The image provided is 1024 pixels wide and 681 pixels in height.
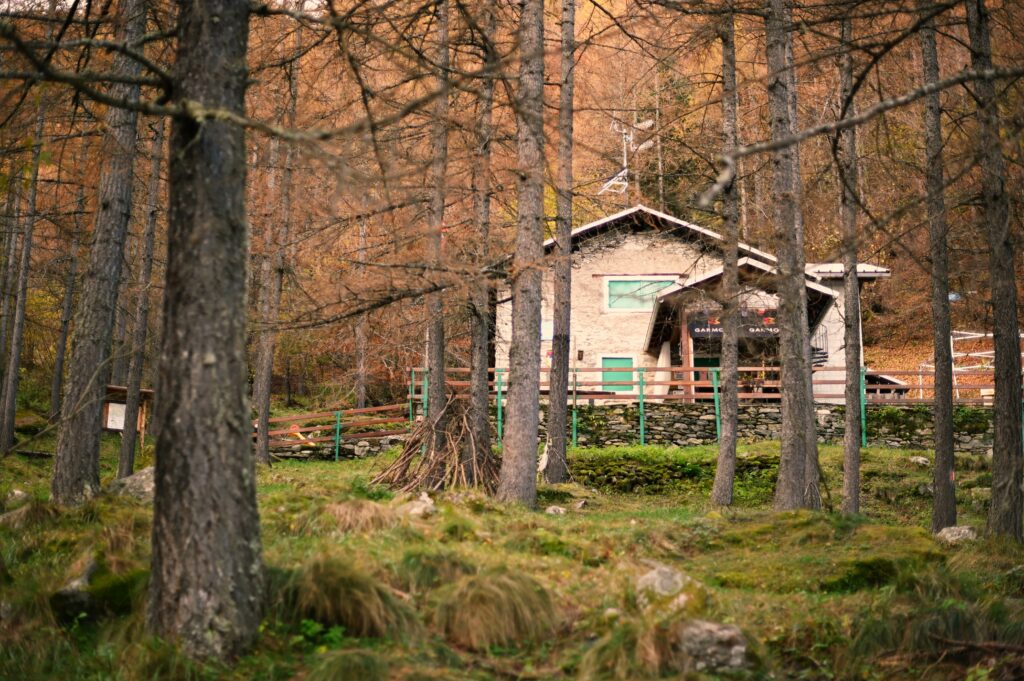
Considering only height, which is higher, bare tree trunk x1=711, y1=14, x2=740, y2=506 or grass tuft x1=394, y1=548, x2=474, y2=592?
bare tree trunk x1=711, y1=14, x2=740, y2=506

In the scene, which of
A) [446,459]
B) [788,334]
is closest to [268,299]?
[446,459]

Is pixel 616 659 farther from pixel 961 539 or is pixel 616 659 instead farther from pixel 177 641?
pixel 961 539

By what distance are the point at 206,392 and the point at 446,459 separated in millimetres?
8000

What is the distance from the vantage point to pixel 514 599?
17.9 ft

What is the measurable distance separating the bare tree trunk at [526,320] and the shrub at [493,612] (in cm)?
528

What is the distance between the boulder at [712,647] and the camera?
4941 mm

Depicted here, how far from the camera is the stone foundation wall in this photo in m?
21.8

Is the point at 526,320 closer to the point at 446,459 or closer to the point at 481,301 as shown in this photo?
the point at 481,301

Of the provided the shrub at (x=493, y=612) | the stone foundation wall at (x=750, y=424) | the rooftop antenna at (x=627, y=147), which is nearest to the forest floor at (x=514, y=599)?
the shrub at (x=493, y=612)

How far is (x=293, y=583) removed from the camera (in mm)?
5121

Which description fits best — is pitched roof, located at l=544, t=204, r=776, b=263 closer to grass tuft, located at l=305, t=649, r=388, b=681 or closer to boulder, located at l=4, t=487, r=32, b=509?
boulder, located at l=4, t=487, r=32, b=509

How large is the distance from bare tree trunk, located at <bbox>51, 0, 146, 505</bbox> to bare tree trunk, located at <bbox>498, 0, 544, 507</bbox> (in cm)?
436

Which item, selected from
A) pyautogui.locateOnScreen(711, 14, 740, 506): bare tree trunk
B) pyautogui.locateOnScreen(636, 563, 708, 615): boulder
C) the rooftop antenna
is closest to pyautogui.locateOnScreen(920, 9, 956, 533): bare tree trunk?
pyautogui.locateOnScreen(711, 14, 740, 506): bare tree trunk

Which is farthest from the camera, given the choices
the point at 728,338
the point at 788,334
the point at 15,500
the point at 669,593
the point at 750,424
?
the point at 750,424
